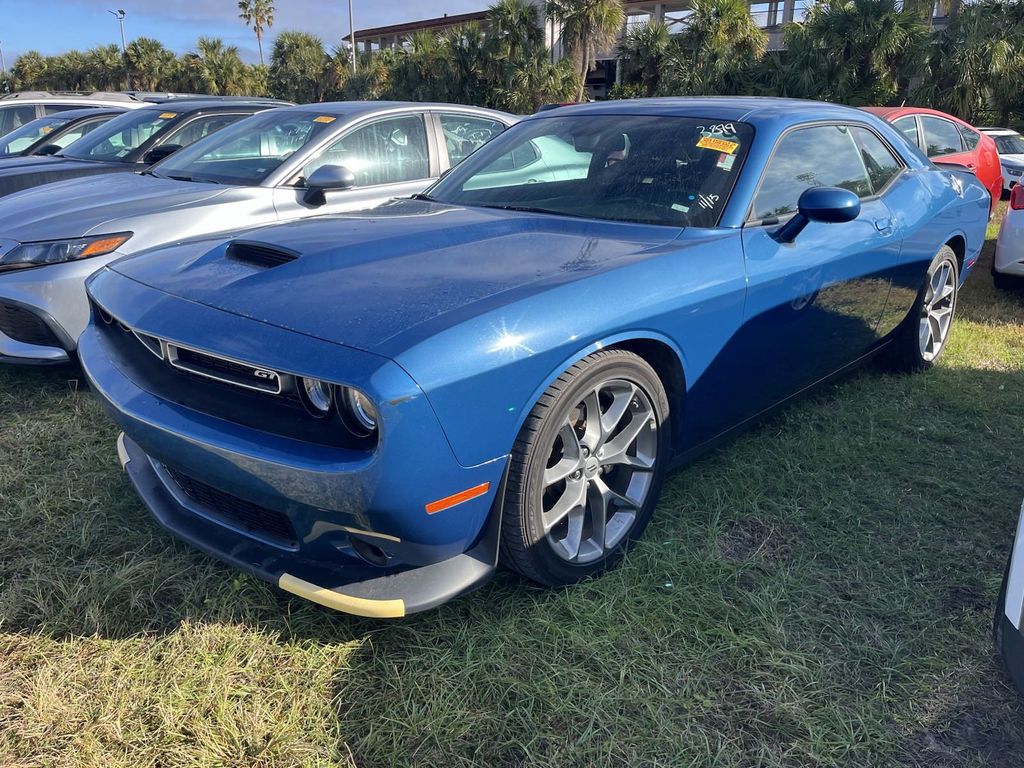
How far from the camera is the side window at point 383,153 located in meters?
4.88

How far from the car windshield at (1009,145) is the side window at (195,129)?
11977 mm

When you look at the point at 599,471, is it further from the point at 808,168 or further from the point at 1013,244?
the point at 1013,244

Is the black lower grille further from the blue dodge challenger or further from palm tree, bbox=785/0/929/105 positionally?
palm tree, bbox=785/0/929/105

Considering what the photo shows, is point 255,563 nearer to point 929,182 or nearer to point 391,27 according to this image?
point 929,182

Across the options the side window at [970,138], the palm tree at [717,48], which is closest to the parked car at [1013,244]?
the side window at [970,138]

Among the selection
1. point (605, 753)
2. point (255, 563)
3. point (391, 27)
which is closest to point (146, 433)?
point (255, 563)

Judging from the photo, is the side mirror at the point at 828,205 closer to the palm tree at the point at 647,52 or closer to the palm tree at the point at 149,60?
the palm tree at the point at 647,52

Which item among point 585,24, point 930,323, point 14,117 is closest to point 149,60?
point 585,24

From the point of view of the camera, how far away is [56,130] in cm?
834

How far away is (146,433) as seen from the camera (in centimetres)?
221

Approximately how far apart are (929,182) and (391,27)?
49.1 metres

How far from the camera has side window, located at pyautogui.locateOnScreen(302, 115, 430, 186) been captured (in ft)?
16.0

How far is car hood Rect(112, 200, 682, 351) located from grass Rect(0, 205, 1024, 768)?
0.90 meters

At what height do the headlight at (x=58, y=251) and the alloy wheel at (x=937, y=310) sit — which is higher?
the headlight at (x=58, y=251)
